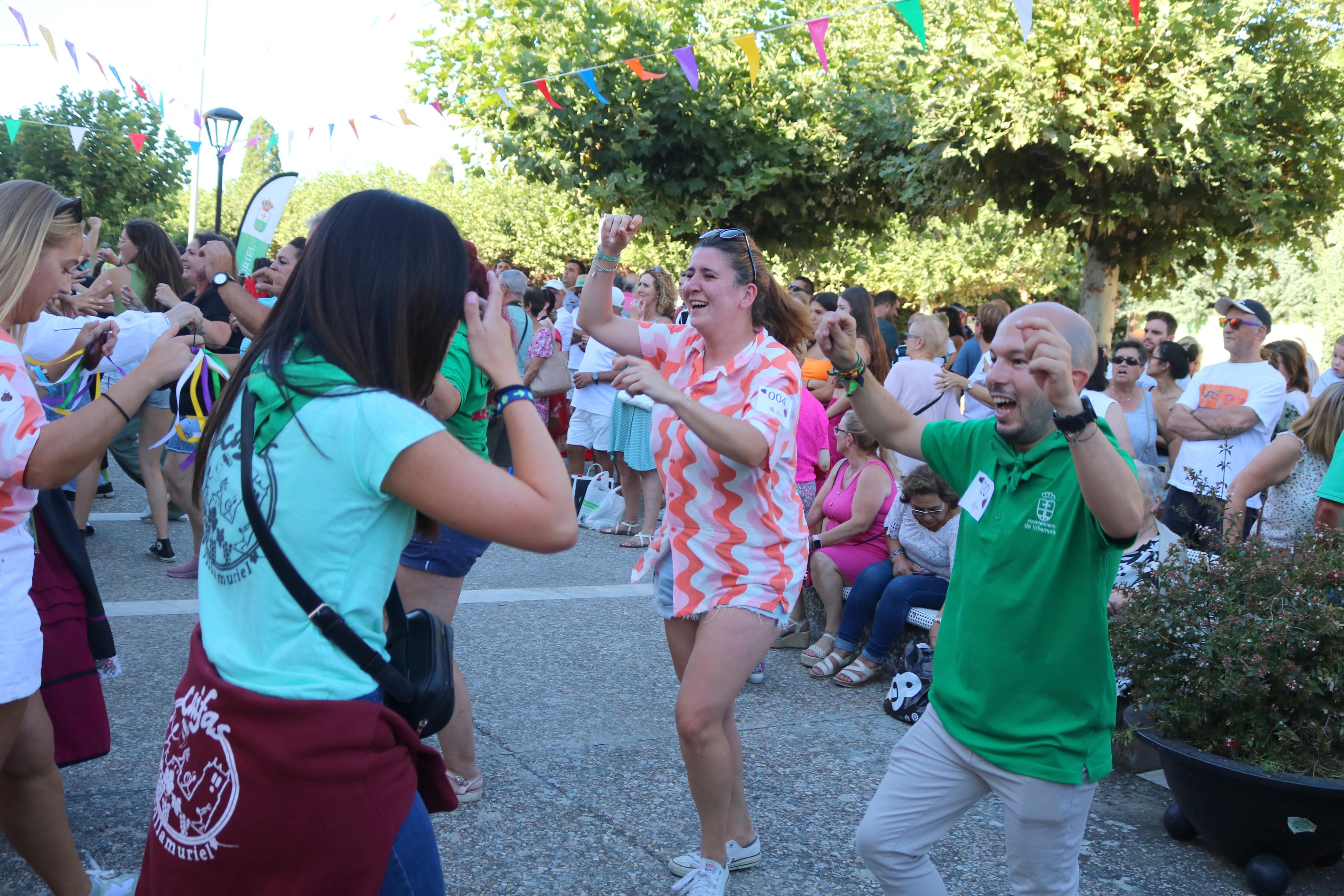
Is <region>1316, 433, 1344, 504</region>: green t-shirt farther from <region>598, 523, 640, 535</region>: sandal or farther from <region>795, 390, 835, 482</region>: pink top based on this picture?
<region>598, 523, 640, 535</region>: sandal

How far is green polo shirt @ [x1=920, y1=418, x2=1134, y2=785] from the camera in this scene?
7.73 feet

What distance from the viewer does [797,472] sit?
21.8 feet

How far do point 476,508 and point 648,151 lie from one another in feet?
35.9

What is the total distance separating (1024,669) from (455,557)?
182 centimetres

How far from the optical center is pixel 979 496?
2545mm

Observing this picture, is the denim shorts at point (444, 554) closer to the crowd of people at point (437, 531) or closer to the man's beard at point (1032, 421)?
the crowd of people at point (437, 531)

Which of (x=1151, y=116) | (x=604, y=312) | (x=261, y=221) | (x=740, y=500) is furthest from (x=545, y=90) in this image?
(x=740, y=500)

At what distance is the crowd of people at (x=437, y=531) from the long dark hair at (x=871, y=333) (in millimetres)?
1019

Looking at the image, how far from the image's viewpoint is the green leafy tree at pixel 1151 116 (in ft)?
31.3

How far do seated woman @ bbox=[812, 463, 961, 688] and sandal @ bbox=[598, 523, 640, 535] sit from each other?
11.6 ft

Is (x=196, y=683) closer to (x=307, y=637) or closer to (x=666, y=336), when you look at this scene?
(x=307, y=637)

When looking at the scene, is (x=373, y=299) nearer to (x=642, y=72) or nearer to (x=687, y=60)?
(x=687, y=60)

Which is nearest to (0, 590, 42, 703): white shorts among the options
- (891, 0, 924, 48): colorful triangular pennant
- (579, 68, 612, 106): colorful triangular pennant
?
(891, 0, 924, 48): colorful triangular pennant

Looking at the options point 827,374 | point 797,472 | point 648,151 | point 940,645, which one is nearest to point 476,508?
point 940,645
